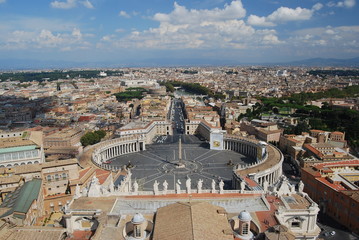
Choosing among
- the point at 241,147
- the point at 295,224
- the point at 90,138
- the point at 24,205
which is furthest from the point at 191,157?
the point at 295,224

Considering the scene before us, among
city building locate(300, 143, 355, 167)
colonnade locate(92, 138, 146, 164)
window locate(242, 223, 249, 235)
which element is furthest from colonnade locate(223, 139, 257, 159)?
window locate(242, 223, 249, 235)

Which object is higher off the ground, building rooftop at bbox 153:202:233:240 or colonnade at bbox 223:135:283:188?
building rooftop at bbox 153:202:233:240

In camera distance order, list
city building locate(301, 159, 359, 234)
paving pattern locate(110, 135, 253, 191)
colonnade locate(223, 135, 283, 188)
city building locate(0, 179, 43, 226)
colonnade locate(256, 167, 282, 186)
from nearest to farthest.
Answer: city building locate(0, 179, 43, 226)
city building locate(301, 159, 359, 234)
colonnade locate(223, 135, 283, 188)
colonnade locate(256, 167, 282, 186)
paving pattern locate(110, 135, 253, 191)

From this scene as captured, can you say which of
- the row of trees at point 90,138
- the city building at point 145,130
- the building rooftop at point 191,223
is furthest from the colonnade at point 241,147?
the building rooftop at point 191,223

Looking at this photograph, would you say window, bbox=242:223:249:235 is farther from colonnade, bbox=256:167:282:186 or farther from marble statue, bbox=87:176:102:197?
colonnade, bbox=256:167:282:186

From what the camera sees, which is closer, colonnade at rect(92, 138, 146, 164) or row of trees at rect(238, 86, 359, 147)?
colonnade at rect(92, 138, 146, 164)

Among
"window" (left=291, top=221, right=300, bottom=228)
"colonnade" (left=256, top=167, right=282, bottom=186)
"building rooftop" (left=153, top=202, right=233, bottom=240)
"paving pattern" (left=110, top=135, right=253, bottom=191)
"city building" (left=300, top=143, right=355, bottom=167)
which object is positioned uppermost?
"building rooftop" (left=153, top=202, right=233, bottom=240)

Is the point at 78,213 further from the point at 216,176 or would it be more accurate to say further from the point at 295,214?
the point at 216,176

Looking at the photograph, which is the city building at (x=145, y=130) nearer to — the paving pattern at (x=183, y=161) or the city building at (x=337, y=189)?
the paving pattern at (x=183, y=161)

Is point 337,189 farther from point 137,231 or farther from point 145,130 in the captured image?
point 145,130
